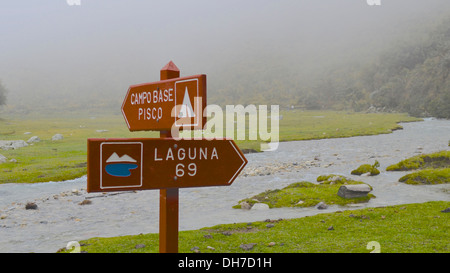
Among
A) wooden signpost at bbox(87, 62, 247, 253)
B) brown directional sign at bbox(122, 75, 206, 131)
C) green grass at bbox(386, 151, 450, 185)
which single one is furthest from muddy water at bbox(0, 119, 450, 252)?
wooden signpost at bbox(87, 62, 247, 253)

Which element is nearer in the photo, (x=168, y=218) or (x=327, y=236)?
(x=168, y=218)

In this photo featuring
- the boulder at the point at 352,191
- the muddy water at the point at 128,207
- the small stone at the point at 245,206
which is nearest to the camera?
the muddy water at the point at 128,207

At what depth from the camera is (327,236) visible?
18.9 meters

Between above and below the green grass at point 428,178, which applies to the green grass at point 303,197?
below

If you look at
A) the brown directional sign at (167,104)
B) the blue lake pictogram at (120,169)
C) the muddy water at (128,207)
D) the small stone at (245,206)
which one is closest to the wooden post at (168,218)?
the brown directional sign at (167,104)

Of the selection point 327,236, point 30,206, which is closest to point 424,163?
point 327,236

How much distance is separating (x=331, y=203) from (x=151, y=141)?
23811 mm

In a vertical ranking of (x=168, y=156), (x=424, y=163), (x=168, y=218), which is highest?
(x=168, y=156)

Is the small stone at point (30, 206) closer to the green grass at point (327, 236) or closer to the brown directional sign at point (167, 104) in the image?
the green grass at point (327, 236)

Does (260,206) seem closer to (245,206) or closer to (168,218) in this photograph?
(245,206)

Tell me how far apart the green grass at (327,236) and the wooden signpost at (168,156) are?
10442mm

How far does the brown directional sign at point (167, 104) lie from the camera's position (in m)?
6.33

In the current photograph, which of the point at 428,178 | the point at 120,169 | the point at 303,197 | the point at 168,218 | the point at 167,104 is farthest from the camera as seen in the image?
the point at 428,178

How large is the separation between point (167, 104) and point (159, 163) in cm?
122
